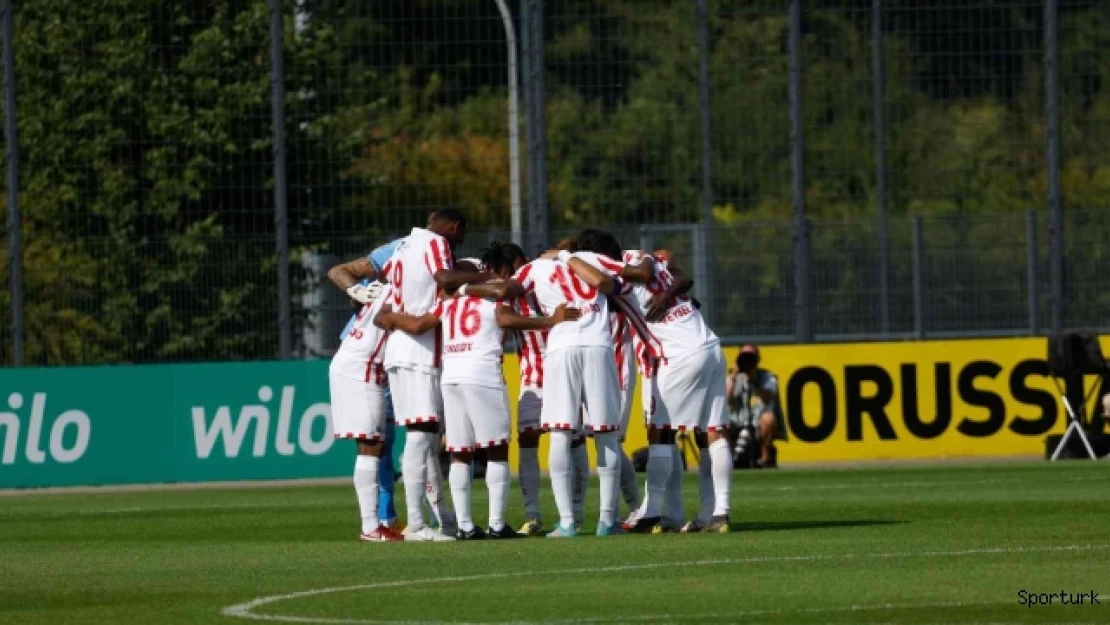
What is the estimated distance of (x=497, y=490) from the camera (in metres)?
15.2

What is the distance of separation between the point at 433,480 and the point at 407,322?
1074 mm

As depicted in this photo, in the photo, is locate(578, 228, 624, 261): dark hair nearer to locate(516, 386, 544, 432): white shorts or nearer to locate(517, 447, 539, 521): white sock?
locate(516, 386, 544, 432): white shorts

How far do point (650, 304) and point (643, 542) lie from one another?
162 centimetres

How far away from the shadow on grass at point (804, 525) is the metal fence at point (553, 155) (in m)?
10.4

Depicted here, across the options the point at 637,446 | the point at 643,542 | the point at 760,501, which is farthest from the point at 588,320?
the point at 637,446

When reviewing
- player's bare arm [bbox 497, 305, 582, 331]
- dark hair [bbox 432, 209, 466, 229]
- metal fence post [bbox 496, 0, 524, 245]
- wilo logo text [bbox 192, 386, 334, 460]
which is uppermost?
metal fence post [bbox 496, 0, 524, 245]

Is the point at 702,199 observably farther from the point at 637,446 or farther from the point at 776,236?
the point at 637,446

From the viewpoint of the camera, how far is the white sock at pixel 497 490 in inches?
596

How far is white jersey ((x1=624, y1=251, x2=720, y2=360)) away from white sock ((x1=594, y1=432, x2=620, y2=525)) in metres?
0.64

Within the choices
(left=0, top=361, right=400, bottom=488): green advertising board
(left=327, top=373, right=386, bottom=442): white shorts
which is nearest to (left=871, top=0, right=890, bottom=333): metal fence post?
(left=0, top=361, right=400, bottom=488): green advertising board

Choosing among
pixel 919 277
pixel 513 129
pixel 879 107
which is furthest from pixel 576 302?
pixel 879 107

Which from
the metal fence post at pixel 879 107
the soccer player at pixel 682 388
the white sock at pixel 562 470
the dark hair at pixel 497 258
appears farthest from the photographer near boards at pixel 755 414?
the white sock at pixel 562 470

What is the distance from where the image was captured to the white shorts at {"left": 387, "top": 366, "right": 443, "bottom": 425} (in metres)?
15.0

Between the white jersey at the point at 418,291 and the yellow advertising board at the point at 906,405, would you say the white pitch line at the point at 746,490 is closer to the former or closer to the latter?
the yellow advertising board at the point at 906,405
